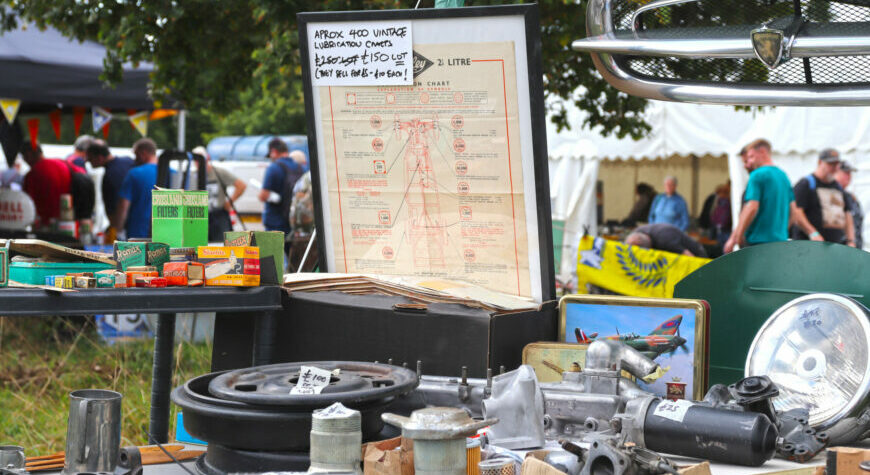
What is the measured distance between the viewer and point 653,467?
63.5 inches

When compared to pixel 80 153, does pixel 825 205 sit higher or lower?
lower

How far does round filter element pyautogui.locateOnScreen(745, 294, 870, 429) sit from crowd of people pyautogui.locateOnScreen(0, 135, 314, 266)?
228 inches

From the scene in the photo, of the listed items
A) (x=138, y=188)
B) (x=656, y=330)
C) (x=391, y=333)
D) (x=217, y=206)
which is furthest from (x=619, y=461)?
(x=217, y=206)

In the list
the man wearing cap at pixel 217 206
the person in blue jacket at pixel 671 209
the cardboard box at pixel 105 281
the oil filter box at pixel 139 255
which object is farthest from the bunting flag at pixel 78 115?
the cardboard box at pixel 105 281

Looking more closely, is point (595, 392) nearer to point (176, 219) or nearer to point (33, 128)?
point (176, 219)

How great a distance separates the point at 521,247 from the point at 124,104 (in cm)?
633

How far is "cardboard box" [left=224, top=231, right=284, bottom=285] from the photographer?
2.33m

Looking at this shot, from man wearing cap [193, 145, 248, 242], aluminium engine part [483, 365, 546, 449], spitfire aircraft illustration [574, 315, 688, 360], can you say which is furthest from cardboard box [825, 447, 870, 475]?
man wearing cap [193, 145, 248, 242]

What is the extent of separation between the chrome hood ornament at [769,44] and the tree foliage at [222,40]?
3072mm

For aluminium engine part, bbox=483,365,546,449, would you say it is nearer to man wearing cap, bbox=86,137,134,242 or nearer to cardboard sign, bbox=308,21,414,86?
cardboard sign, bbox=308,21,414,86

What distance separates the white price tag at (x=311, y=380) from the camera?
6.09 feet

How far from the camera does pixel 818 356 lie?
2.11 m

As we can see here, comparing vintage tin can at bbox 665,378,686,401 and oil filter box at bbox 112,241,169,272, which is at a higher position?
oil filter box at bbox 112,241,169,272

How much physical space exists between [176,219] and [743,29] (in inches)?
55.3
